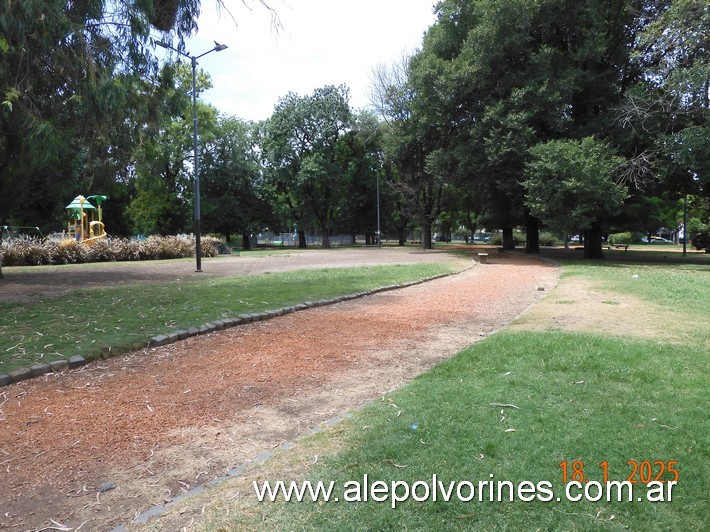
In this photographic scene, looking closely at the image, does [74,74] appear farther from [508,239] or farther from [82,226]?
[508,239]

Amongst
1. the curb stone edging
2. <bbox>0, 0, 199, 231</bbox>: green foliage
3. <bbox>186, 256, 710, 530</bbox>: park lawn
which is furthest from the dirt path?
<bbox>0, 0, 199, 231</bbox>: green foliage

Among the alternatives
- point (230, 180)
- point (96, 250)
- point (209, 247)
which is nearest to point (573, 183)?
point (209, 247)

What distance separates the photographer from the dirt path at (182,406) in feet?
9.47

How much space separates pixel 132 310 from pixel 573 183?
16378 millimetres

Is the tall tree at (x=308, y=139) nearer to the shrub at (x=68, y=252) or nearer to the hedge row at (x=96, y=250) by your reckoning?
the hedge row at (x=96, y=250)

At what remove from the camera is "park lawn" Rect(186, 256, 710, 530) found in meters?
2.40

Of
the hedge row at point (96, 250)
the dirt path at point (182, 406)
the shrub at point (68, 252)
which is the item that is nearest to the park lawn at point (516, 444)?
the dirt path at point (182, 406)

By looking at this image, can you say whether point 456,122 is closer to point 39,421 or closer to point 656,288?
point 656,288

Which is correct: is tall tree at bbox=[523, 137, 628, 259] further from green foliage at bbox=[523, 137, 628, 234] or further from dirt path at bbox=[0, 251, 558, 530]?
dirt path at bbox=[0, 251, 558, 530]

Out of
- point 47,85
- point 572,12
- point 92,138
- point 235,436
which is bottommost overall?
point 235,436

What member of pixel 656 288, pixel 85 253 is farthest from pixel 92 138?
pixel 85 253

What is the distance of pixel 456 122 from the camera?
83.4ft

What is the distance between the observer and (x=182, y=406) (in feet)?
13.9

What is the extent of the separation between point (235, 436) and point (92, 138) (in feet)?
30.8
